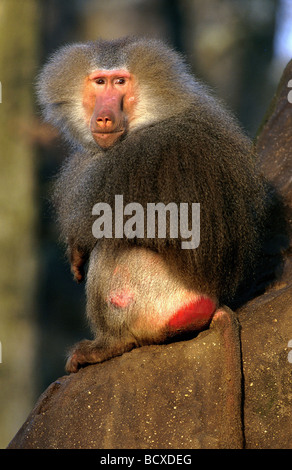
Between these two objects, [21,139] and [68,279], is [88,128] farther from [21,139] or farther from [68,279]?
[68,279]

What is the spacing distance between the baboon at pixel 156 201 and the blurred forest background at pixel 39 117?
1.85 feet

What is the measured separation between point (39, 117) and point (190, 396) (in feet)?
8.02

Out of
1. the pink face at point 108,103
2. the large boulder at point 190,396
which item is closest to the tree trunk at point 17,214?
the pink face at point 108,103

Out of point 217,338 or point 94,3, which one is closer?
point 217,338

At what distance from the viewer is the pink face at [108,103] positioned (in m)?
3.38

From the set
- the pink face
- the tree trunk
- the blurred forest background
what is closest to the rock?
the pink face

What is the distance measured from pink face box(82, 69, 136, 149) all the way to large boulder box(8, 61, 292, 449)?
41.6 inches

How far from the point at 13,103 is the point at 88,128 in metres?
2.90

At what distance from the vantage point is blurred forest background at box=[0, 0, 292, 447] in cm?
617

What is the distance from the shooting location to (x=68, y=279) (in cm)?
834

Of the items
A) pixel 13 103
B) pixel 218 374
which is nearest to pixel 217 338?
pixel 218 374

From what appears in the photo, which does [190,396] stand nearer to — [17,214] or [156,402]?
[156,402]

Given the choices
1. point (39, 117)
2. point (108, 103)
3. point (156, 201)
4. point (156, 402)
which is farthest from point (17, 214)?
point (156, 402)

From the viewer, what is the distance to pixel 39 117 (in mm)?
4605
